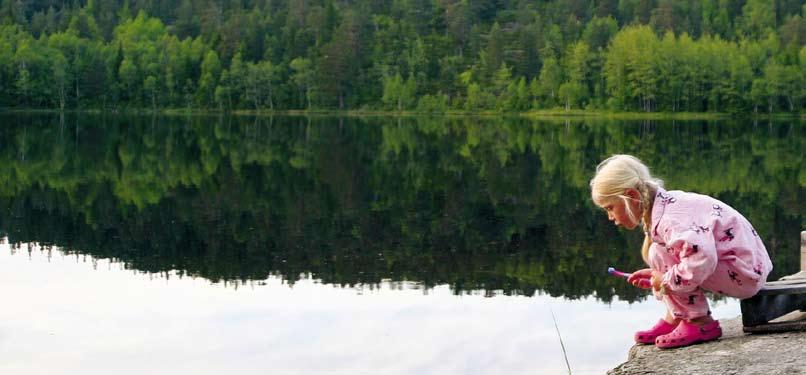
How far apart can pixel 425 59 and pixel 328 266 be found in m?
131

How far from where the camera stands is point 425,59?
14775cm

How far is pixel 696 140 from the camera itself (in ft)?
193

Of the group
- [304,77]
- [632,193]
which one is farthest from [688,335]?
[304,77]

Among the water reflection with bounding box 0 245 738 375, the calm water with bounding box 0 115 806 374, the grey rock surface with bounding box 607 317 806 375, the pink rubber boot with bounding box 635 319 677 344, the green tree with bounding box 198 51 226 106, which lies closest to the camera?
the grey rock surface with bounding box 607 317 806 375

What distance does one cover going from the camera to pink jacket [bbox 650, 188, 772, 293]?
6957 millimetres

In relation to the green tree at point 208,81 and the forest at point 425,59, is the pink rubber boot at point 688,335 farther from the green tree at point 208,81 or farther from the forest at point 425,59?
the green tree at point 208,81

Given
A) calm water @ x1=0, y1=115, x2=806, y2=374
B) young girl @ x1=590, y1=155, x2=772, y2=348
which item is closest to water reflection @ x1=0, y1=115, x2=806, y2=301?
calm water @ x1=0, y1=115, x2=806, y2=374

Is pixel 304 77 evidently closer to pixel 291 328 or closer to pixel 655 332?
pixel 291 328

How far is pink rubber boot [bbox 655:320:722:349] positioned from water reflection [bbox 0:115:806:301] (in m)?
7.45

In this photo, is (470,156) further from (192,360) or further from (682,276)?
(682,276)

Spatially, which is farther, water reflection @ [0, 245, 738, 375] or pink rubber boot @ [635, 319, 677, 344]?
water reflection @ [0, 245, 738, 375]

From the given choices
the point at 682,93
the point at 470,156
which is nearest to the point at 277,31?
the point at 682,93

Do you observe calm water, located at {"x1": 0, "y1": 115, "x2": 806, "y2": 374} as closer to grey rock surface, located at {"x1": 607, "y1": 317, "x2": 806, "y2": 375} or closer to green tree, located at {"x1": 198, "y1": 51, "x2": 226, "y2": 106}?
grey rock surface, located at {"x1": 607, "y1": 317, "x2": 806, "y2": 375}

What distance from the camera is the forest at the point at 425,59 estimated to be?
124 meters
